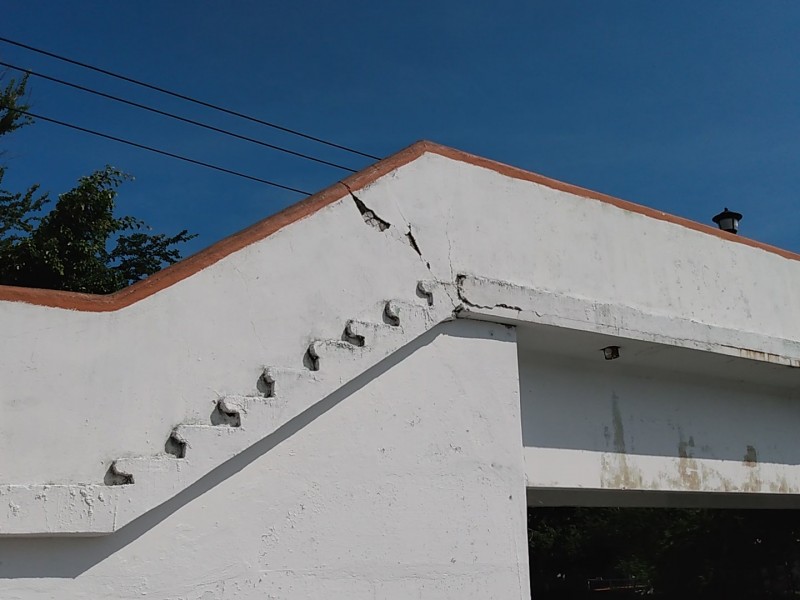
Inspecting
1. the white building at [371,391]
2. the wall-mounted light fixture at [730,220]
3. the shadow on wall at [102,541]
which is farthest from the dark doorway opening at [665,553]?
the shadow on wall at [102,541]

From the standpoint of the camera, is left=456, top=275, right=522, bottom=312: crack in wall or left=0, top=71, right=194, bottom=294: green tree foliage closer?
left=456, top=275, right=522, bottom=312: crack in wall

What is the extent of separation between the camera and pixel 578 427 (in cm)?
544

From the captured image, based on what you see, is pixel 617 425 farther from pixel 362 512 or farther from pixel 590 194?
pixel 362 512

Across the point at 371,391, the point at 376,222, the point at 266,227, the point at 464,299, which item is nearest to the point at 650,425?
the point at 464,299

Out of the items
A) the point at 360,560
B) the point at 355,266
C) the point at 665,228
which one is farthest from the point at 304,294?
the point at 665,228

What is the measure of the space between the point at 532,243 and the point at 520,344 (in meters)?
0.68

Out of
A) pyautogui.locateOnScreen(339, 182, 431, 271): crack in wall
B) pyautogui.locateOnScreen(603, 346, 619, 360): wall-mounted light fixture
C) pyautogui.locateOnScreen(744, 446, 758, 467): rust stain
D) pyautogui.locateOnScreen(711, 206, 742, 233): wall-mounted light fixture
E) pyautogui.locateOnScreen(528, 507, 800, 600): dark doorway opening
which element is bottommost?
pyautogui.locateOnScreen(528, 507, 800, 600): dark doorway opening

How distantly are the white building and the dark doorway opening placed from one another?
700 centimetres

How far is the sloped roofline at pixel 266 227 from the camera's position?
3.41 meters

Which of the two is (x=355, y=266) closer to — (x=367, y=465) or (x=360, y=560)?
(x=367, y=465)

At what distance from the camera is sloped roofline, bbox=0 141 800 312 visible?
11.2ft

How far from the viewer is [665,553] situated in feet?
55.0

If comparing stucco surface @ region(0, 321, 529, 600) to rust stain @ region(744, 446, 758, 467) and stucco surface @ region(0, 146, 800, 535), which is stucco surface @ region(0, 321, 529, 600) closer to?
stucco surface @ region(0, 146, 800, 535)

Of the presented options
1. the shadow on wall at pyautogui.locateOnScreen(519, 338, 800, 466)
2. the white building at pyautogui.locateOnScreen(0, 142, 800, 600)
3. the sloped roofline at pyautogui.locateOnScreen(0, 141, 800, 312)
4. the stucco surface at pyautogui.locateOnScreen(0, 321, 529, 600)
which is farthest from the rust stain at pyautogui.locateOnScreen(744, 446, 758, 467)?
the stucco surface at pyautogui.locateOnScreen(0, 321, 529, 600)
